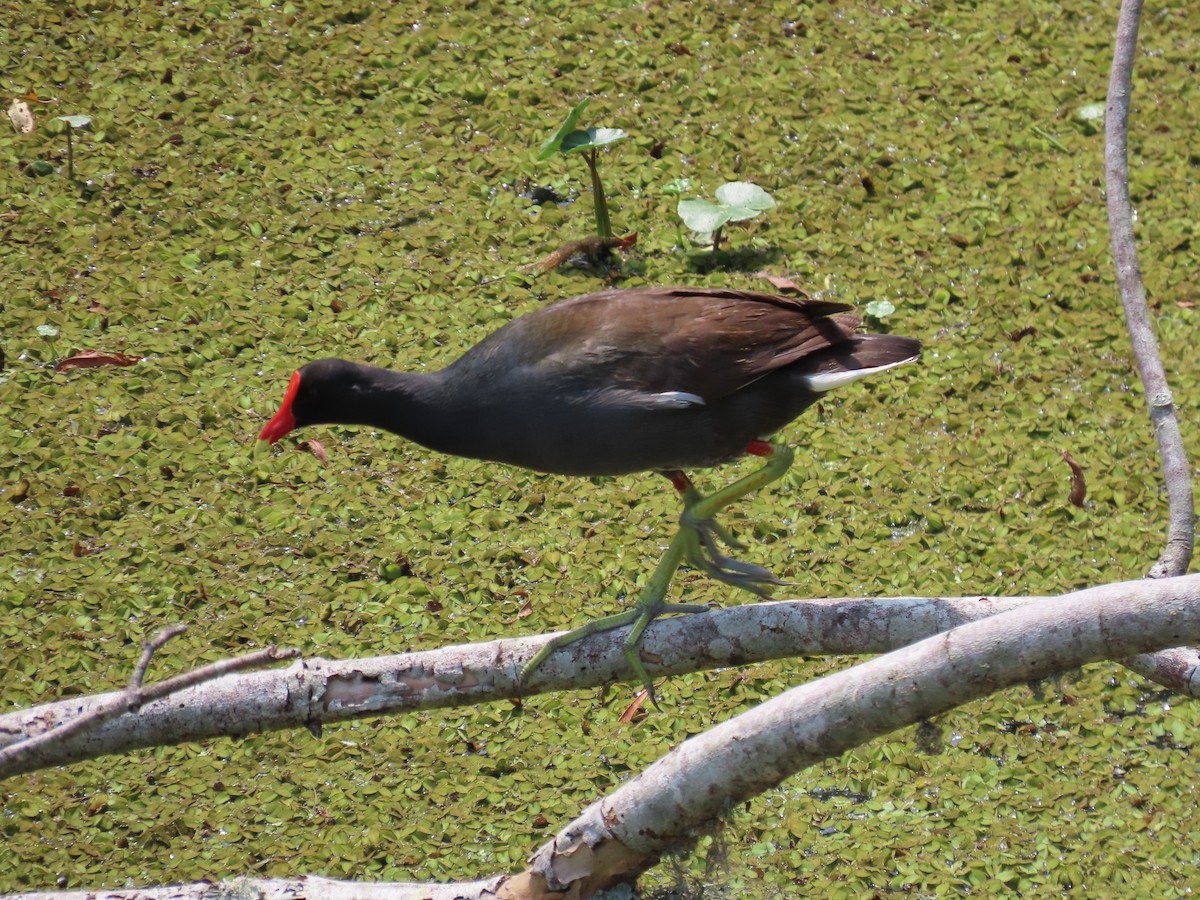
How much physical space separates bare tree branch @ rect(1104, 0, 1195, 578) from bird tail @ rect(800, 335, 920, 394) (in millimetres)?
390

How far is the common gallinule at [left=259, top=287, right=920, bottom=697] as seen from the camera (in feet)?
7.58

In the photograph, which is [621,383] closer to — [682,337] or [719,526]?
[682,337]

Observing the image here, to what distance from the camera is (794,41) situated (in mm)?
4344

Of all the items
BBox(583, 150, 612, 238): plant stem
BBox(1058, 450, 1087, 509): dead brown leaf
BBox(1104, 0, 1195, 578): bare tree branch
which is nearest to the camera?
BBox(1104, 0, 1195, 578): bare tree branch

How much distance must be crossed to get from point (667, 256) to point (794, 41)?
1.08m

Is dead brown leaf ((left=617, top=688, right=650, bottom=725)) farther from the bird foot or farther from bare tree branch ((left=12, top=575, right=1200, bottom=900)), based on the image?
bare tree branch ((left=12, top=575, right=1200, bottom=900))

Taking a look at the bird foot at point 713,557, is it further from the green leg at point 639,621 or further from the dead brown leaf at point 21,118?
the dead brown leaf at point 21,118

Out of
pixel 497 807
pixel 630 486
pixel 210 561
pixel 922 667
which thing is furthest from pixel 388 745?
pixel 922 667

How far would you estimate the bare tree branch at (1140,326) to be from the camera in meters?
2.11

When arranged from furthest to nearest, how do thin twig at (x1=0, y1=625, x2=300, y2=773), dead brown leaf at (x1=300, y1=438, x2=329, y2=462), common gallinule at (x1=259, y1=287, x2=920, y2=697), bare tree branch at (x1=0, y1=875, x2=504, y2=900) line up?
1. dead brown leaf at (x1=300, y1=438, x2=329, y2=462)
2. common gallinule at (x1=259, y1=287, x2=920, y2=697)
3. bare tree branch at (x1=0, y1=875, x2=504, y2=900)
4. thin twig at (x1=0, y1=625, x2=300, y2=773)

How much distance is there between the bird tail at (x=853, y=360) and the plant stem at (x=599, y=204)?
56.9 inches

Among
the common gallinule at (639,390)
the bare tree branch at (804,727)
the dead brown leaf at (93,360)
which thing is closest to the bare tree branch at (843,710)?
the bare tree branch at (804,727)

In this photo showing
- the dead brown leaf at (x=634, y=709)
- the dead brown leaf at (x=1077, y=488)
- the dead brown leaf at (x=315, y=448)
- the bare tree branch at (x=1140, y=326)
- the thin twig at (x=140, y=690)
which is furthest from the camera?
the dead brown leaf at (x=315, y=448)

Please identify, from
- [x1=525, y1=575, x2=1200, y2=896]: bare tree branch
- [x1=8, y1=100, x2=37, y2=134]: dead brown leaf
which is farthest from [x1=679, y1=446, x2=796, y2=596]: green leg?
[x1=8, y1=100, x2=37, y2=134]: dead brown leaf
